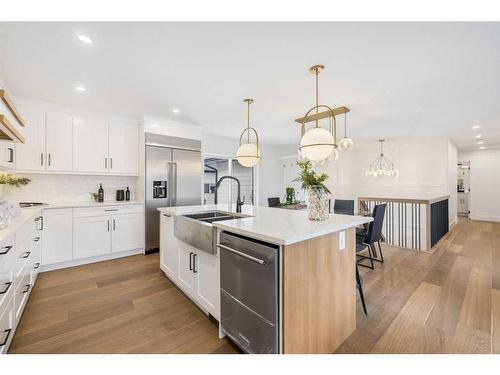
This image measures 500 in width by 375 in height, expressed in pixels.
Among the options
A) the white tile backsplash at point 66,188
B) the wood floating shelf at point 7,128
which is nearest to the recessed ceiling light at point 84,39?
the wood floating shelf at point 7,128

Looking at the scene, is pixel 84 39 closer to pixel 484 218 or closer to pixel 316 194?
pixel 316 194

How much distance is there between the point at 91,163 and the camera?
3.71 m

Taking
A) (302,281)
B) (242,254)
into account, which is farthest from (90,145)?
(302,281)

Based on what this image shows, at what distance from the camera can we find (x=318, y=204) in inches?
74.5

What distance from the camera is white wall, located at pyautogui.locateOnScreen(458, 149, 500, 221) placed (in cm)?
699

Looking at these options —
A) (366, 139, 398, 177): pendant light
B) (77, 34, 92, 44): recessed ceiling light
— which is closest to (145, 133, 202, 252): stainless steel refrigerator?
(77, 34, 92, 44): recessed ceiling light

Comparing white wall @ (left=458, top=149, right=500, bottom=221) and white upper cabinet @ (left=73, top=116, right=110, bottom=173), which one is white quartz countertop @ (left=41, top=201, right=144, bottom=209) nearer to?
white upper cabinet @ (left=73, top=116, right=110, bottom=173)

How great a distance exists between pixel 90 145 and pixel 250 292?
3.68 meters

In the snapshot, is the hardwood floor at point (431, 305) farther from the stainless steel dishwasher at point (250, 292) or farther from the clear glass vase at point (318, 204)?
the clear glass vase at point (318, 204)

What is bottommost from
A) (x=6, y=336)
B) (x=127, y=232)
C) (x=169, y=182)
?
(x=6, y=336)

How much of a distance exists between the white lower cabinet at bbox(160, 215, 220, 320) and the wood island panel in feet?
2.29
